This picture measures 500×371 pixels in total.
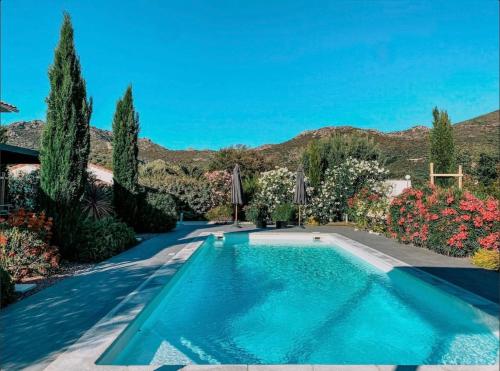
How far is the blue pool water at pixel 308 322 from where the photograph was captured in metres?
3.82

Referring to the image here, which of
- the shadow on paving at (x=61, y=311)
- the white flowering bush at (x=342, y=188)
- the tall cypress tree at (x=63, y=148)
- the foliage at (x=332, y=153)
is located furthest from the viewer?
the foliage at (x=332, y=153)

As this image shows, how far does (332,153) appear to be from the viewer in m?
21.0

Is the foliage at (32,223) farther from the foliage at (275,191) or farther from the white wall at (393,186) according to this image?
the white wall at (393,186)

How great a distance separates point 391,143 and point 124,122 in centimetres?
3324

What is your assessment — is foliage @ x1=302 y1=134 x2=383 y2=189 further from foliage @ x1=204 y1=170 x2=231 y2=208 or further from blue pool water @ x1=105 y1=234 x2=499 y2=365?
blue pool water @ x1=105 y1=234 x2=499 y2=365

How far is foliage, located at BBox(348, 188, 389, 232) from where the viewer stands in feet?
47.5

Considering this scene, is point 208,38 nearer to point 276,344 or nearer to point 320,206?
point 320,206

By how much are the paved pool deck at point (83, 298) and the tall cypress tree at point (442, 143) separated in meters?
12.6

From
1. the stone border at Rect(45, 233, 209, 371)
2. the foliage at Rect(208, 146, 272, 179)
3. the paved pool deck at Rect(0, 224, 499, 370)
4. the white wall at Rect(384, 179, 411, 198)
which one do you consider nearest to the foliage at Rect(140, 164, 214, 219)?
the white wall at Rect(384, 179, 411, 198)

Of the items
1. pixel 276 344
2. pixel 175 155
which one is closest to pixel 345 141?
pixel 276 344

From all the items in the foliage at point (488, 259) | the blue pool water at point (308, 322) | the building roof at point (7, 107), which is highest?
the building roof at point (7, 107)

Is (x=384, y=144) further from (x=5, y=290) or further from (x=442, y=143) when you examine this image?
(x=5, y=290)

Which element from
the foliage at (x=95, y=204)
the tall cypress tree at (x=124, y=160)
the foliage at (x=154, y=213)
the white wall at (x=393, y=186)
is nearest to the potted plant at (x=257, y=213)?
the foliage at (x=154, y=213)

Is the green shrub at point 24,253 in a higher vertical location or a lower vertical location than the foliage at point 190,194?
lower
